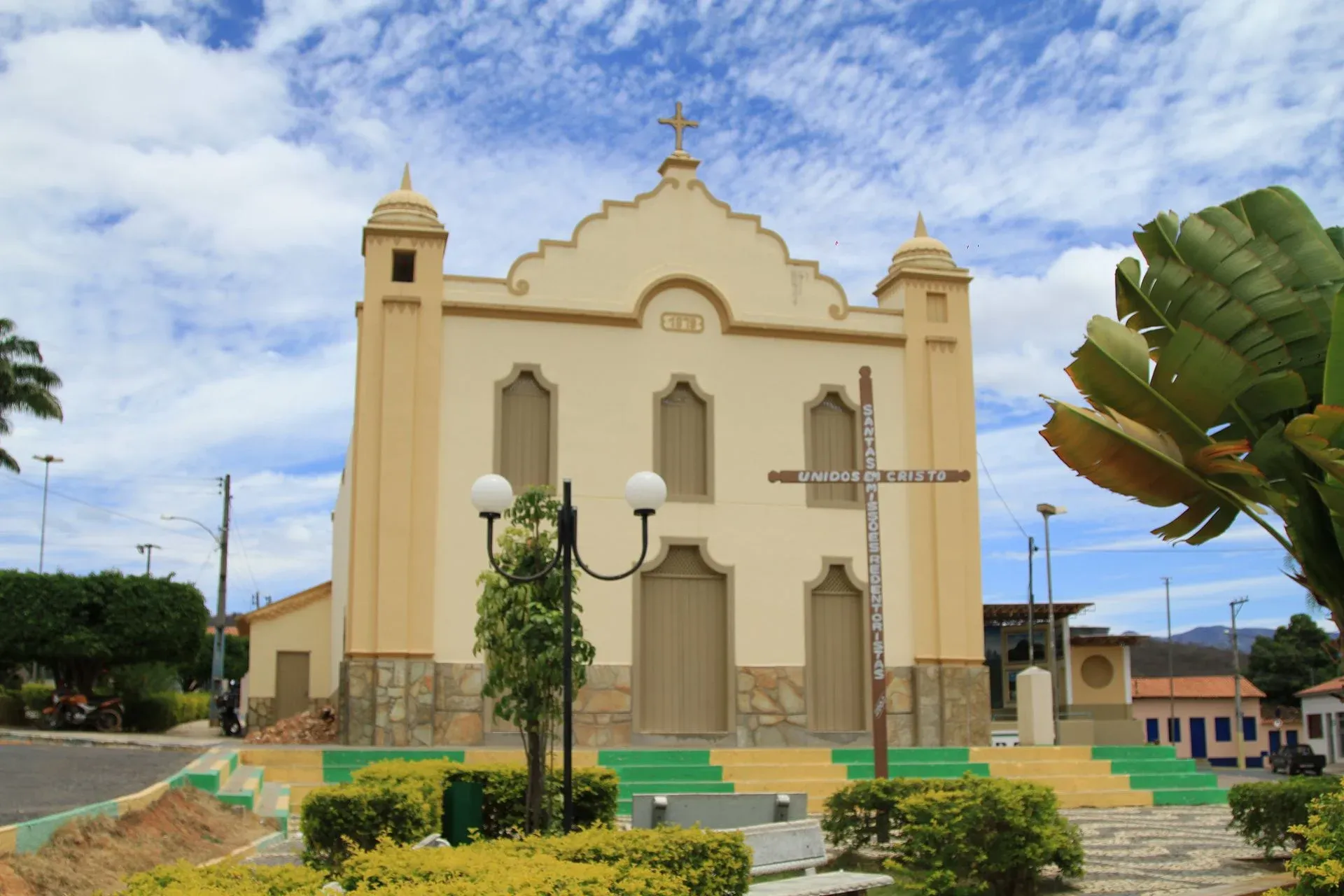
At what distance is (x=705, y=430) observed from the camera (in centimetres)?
2231

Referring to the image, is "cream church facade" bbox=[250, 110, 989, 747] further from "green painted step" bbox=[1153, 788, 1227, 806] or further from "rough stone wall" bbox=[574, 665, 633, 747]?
"green painted step" bbox=[1153, 788, 1227, 806]

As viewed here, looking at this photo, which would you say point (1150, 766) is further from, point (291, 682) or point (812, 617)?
point (291, 682)

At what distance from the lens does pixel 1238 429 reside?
1167cm

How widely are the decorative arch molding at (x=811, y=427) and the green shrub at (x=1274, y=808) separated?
10.2m

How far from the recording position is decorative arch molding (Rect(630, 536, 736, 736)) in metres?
21.3

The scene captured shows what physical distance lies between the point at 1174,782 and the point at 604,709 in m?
8.64

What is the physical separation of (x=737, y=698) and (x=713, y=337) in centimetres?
595

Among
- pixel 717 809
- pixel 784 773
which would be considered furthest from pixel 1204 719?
pixel 717 809

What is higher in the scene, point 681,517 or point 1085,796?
point 681,517

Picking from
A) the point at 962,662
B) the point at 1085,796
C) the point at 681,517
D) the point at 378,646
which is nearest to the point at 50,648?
the point at 378,646

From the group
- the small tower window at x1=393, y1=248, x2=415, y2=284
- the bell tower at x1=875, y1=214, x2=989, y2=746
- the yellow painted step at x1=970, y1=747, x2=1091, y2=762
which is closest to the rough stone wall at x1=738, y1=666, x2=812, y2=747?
the bell tower at x1=875, y1=214, x2=989, y2=746

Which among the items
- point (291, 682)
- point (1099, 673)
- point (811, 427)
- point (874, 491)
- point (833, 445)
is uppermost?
point (811, 427)

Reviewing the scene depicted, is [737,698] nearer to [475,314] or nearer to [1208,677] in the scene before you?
[475,314]

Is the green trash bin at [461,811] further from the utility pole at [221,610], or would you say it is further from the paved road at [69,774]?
the utility pole at [221,610]
